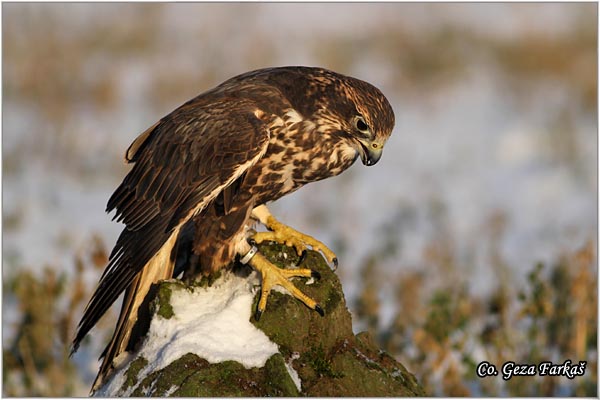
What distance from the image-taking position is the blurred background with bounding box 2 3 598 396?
221 inches

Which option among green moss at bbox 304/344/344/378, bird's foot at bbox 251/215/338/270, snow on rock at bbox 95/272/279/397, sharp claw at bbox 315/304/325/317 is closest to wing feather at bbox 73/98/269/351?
snow on rock at bbox 95/272/279/397

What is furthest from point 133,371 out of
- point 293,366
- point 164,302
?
point 293,366

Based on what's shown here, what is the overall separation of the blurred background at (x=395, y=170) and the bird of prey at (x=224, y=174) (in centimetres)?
89

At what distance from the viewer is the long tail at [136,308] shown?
3924 mm

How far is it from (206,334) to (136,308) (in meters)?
0.46

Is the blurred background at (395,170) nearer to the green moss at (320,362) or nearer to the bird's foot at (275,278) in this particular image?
the bird's foot at (275,278)

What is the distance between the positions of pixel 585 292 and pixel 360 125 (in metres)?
2.07

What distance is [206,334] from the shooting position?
3.69 metres

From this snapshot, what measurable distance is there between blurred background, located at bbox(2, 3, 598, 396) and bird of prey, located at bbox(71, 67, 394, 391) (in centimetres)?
89

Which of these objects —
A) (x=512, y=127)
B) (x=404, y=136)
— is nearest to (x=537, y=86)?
(x=512, y=127)

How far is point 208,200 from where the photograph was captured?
12.9 feet

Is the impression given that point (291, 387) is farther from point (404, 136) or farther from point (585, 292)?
point (404, 136)

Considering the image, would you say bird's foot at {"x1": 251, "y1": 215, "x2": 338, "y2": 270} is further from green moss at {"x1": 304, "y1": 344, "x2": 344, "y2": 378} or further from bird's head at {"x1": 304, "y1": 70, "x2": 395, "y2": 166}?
green moss at {"x1": 304, "y1": 344, "x2": 344, "y2": 378}

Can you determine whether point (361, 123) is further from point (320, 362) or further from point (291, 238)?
point (320, 362)
